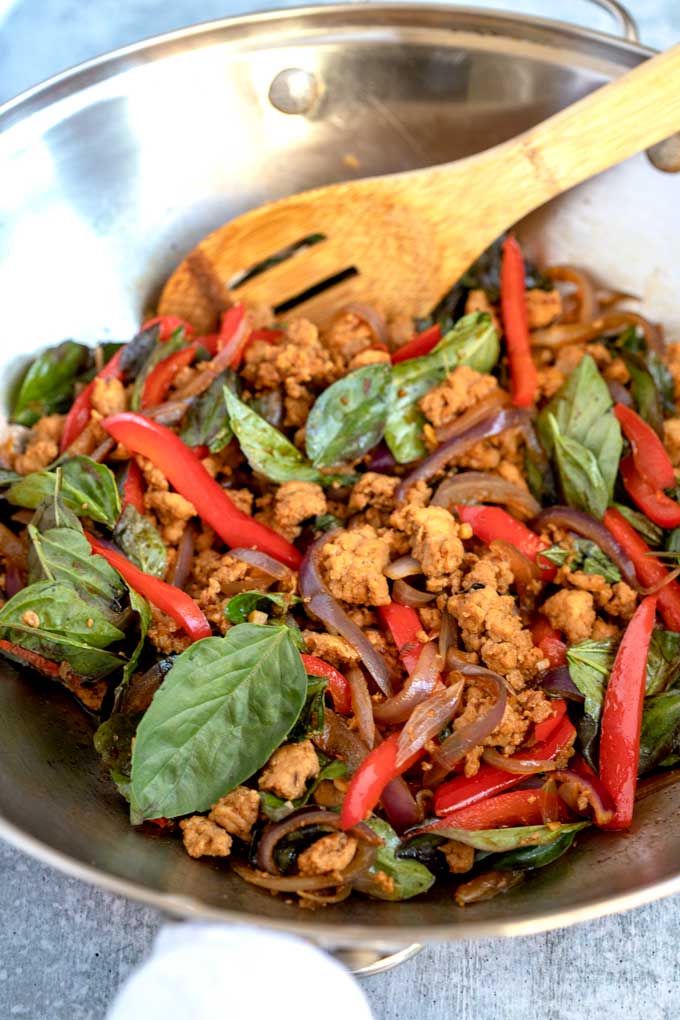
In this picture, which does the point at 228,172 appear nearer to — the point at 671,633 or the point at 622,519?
the point at 622,519

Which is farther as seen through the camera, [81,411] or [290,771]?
[81,411]

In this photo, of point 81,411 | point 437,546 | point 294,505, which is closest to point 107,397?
point 81,411

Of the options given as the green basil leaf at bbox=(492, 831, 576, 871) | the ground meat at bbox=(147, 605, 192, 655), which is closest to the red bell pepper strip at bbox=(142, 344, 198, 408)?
the ground meat at bbox=(147, 605, 192, 655)

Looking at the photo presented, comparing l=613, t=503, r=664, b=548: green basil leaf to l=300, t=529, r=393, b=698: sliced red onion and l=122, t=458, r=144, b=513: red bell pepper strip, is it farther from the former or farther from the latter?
l=122, t=458, r=144, b=513: red bell pepper strip

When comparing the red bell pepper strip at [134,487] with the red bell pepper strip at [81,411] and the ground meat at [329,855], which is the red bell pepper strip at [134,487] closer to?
→ the red bell pepper strip at [81,411]

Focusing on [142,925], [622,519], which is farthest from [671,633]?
[142,925]

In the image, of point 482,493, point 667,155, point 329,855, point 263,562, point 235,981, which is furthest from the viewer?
point 667,155

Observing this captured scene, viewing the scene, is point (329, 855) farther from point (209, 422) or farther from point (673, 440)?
point (673, 440)
